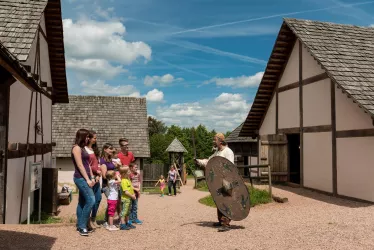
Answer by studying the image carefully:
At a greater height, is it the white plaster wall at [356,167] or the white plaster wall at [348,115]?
the white plaster wall at [348,115]

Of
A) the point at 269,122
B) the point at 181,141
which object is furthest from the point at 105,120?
the point at 181,141

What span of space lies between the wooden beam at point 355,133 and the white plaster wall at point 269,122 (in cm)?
465

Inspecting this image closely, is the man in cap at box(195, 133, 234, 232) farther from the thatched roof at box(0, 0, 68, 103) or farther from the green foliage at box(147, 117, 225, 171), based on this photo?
the green foliage at box(147, 117, 225, 171)

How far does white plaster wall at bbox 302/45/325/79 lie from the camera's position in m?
12.4

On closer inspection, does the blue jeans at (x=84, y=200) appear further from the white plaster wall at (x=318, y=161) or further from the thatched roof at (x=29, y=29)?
the white plaster wall at (x=318, y=161)

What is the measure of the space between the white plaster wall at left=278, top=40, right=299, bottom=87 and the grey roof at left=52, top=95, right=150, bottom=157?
9.60 metres

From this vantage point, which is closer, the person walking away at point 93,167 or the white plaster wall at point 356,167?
the person walking away at point 93,167

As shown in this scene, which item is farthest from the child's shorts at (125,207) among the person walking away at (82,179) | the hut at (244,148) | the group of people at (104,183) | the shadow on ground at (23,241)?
the hut at (244,148)

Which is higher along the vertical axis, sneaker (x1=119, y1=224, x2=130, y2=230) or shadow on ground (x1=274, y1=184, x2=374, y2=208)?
shadow on ground (x1=274, y1=184, x2=374, y2=208)

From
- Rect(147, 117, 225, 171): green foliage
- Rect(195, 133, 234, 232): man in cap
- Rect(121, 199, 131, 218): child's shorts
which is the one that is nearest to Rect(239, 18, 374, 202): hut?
Rect(195, 133, 234, 232): man in cap

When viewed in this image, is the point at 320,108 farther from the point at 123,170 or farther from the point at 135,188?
the point at 123,170

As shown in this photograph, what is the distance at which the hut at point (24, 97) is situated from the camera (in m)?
6.83

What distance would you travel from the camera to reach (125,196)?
6707 millimetres

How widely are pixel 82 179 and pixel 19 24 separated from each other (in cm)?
437
